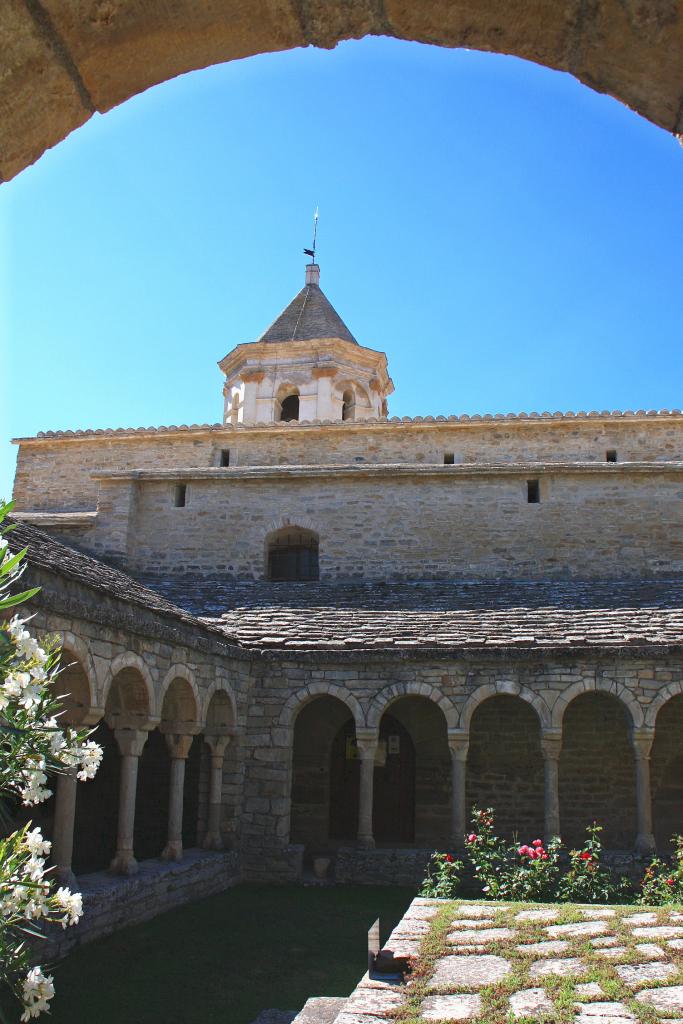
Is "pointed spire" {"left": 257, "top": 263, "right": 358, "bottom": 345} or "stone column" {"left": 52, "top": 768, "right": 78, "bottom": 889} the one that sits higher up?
"pointed spire" {"left": 257, "top": 263, "right": 358, "bottom": 345}

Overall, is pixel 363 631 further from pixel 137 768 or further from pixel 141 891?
pixel 141 891

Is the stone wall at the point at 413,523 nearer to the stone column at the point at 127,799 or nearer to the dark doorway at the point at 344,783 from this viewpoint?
the dark doorway at the point at 344,783

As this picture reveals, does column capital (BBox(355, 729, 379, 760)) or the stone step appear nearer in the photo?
the stone step

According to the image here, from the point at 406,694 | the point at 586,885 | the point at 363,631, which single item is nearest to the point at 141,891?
the point at 586,885

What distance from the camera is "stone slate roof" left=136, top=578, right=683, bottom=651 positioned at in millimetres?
11359

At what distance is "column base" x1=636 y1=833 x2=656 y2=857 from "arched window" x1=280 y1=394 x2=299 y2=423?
1365cm

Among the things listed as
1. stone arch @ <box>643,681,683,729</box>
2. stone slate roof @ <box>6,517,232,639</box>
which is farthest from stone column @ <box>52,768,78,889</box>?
stone arch @ <box>643,681,683,729</box>

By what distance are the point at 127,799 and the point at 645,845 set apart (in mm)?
5894

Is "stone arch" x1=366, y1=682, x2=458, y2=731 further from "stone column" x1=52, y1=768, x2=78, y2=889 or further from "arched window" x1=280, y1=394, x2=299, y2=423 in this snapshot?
"arched window" x1=280, y1=394, x2=299, y2=423

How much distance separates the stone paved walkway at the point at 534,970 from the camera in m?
4.53

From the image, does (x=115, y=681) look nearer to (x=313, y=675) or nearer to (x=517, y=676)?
(x=313, y=675)

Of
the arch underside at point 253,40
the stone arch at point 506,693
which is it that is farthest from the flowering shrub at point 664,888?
the arch underside at point 253,40

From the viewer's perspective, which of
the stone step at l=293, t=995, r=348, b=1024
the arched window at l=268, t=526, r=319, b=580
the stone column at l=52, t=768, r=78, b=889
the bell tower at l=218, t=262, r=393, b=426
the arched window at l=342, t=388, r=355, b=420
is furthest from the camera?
the arched window at l=342, t=388, r=355, b=420

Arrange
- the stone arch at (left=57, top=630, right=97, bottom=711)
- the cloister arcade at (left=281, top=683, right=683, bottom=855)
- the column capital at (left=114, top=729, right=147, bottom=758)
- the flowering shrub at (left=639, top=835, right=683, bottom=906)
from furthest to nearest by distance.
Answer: the cloister arcade at (left=281, top=683, right=683, bottom=855)
the column capital at (left=114, top=729, right=147, bottom=758)
the flowering shrub at (left=639, top=835, right=683, bottom=906)
the stone arch at (left=57, top=630, right=97, bottom=711)
